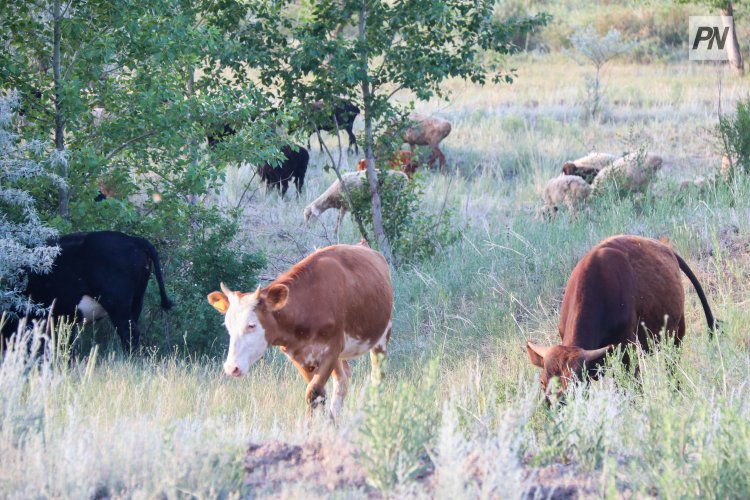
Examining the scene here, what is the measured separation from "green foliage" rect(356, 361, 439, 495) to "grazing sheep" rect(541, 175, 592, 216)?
10.6m

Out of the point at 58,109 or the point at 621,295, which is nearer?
the point at 621,295

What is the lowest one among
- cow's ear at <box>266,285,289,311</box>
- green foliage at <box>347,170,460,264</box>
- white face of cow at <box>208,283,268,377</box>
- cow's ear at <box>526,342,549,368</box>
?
green foliage at <box>347,170,460,264</box>

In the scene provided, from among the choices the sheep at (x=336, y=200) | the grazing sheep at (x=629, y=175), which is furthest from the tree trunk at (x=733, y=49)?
the sheep at (x=336, y=200)

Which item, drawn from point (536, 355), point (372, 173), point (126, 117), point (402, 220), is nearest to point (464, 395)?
point (536, 355)

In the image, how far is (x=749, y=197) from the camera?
12.8 metres

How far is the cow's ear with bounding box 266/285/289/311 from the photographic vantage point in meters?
7.20

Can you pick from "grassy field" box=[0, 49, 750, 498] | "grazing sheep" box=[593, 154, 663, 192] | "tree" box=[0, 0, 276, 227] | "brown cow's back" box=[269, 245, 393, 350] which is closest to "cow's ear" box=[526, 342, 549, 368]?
"grassy field" box=[0, 49, 750, 498]

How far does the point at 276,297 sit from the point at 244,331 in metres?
0.37

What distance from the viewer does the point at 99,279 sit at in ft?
32.2

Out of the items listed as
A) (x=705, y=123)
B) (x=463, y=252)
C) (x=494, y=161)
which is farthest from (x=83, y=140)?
(x=705, y=123)

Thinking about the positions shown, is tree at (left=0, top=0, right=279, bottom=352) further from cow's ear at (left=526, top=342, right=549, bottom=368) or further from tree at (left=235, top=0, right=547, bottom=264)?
cow's ear at (left=526, top=342, right=549, bottom=368)

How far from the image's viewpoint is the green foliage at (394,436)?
179 inches

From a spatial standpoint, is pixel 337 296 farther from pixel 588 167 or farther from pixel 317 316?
pixel 588 167

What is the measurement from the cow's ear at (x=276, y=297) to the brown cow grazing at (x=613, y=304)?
5.93 ft
